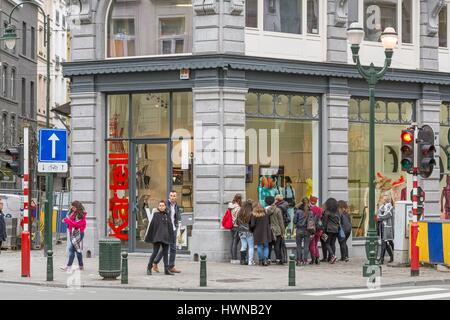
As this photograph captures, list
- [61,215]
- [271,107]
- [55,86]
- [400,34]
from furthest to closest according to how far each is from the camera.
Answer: [55,86] < [61,215] < [400,34] < [271,107]

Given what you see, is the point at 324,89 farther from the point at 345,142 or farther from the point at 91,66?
the point at 91,66

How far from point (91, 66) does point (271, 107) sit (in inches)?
202

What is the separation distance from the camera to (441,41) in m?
33.4

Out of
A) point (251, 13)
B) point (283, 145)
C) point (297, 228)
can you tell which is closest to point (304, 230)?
point (297, 228)

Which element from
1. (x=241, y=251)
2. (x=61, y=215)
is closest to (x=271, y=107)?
(x=241, y=251)

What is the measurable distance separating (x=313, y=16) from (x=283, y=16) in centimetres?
105

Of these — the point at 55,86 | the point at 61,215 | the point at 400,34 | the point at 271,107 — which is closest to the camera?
the point at 271,107

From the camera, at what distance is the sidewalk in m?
22.3

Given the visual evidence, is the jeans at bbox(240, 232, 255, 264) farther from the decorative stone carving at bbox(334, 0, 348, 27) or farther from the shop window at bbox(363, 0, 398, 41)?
the shop window at bbox(363, 0, 398, 41)

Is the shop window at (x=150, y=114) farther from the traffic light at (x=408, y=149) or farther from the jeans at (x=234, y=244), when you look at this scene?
the traffic light at (x=408, y=149)

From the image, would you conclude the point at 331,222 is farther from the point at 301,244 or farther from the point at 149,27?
the point at 149,27

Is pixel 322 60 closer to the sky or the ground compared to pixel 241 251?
closer to the sky

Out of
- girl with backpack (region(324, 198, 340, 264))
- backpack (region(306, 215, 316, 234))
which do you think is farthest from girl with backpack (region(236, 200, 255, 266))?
girl with backpack (region(324, 198, 340, 264))

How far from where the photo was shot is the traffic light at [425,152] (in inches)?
952
